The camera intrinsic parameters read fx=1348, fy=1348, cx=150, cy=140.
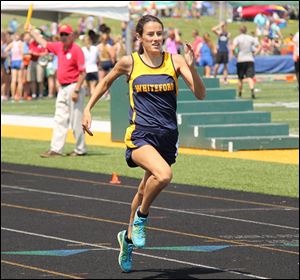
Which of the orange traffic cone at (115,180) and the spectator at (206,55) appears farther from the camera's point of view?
the spectator at (206,55)

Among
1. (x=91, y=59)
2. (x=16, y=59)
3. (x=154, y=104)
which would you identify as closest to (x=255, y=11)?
(x=16, y=59)

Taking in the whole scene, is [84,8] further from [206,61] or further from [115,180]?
[206,61]

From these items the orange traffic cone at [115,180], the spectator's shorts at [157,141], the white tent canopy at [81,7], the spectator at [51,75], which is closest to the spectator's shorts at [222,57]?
the spectator at [51,75]

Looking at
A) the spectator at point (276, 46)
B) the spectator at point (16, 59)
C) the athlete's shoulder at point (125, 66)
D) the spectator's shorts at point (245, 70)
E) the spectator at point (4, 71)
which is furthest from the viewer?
the spectator at point (276, 46)

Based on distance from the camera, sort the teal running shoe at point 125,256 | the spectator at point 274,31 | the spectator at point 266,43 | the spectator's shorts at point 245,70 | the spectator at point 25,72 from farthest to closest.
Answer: the spectator at point 266,43 → the spectator at point 274,31 → the spectator at point 25,72 → the spectator's shorts at point 245,70 → the teal running shoe at point 125,256

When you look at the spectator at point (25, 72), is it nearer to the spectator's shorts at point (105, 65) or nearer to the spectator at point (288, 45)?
the spectator's shorts at point (105, 65)

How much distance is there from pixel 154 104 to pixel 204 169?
1986 centimetres

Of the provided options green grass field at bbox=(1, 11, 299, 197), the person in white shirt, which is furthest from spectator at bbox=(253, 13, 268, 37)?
green grass field at bbox=(1, 11, 299, 197)

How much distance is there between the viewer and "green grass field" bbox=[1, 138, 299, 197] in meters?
22.8

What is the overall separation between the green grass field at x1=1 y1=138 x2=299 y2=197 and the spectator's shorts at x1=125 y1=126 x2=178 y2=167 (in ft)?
56.3

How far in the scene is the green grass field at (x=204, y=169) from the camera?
22.8m

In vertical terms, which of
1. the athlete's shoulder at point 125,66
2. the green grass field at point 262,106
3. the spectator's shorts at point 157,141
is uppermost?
the athlete's shoulder at point 125,66

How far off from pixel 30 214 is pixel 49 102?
62.9ft

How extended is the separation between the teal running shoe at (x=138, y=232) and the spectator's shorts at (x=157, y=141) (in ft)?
1.20
